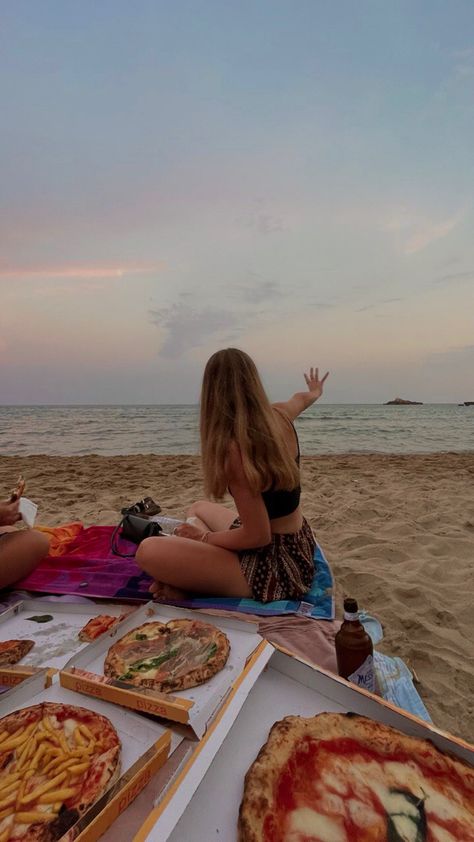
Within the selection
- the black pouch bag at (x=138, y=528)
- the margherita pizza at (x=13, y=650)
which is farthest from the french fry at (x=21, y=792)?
the black pouch bag at (x=138, y=528)

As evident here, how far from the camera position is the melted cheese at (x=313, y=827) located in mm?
972

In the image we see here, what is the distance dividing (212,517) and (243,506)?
125cm

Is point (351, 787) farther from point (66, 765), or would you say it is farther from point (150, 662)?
point (150, 662)

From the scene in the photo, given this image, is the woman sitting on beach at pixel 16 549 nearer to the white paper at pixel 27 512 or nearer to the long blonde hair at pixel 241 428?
the white paper at pixel 27 512

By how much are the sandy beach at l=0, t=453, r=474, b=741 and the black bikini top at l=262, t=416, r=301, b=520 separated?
876 millimetres

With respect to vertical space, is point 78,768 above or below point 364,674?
above

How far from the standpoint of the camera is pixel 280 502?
2.66m

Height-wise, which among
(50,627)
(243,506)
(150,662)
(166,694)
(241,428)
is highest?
(241,428)

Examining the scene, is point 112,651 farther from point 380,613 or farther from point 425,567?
point 425,567

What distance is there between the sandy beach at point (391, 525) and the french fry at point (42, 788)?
1669 millimetres

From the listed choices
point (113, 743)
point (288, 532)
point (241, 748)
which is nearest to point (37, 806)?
point (113, 743)

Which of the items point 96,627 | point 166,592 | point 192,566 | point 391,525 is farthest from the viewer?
point 391,525

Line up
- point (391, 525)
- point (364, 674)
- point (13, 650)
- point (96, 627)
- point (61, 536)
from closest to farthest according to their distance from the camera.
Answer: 1. point (364, 674)
2. point (13, 650)
3. point (96, 627)
4. point (61, 536)
5. point (391, 525)

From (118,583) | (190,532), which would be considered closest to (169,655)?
(190,532)
